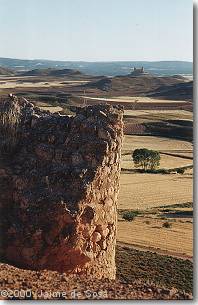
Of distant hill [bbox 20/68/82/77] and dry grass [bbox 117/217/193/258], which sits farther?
distant hill [bbox 20/68/82/77]

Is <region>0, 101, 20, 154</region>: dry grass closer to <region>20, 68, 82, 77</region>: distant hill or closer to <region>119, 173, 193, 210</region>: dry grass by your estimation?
<region>119, 173, 193, 210</region>: dry grass

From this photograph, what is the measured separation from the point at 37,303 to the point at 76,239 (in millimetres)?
2198

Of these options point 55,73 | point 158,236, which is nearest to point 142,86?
point 55,73

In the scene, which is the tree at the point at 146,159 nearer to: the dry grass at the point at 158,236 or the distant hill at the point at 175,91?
the dry grass at the point at 158,236

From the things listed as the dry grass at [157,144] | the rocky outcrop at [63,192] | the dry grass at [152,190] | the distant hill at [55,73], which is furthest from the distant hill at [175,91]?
the rocky outcrop at [63,192]

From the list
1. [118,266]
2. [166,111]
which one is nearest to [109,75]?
[166,111]

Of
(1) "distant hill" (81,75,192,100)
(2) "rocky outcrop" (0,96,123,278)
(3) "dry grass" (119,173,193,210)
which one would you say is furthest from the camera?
(1) "distant hill" (81,75,192,100)

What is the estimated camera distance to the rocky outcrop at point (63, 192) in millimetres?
10273

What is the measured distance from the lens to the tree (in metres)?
44.1

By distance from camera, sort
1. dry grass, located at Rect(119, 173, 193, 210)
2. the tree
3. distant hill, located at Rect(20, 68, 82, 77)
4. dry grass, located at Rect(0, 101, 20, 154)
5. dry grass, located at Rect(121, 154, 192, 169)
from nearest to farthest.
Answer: dry grass, located at Rect(0, 101, 20, 154)
dry grass, located at Rect(119, 173, 193, 210)
the tree
dry grass, located at Rect(121, 154, 192, 169)
distant hill, located at Rect(20, 68, 82, 77)

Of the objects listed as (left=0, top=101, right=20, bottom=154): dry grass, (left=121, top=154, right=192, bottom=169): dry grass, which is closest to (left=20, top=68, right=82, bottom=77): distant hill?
(left=121, top=154, right=192, bottom=169): dry grass

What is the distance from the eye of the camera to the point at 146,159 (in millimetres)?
44281

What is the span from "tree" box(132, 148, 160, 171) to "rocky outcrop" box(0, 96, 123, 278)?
32407mm

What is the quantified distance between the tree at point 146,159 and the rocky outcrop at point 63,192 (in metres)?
32.4
